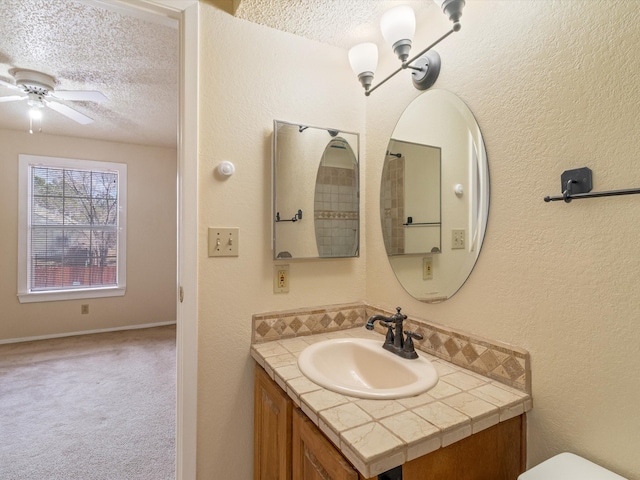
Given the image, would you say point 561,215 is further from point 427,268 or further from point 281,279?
point 281,279

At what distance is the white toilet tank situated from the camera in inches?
29.4

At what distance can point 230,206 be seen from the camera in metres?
1.34

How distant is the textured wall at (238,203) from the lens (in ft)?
4.25

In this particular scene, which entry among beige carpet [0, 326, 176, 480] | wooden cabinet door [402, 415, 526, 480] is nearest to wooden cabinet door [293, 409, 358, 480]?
wooden cabinet door [402, 415, 526, 480]

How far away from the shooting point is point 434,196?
130cm

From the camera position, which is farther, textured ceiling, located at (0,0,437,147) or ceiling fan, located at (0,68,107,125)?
ceiling fan, located at (0,68,107,125)

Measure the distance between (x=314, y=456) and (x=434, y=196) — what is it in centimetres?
99

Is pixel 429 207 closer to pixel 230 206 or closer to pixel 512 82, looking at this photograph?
pixel 512 82

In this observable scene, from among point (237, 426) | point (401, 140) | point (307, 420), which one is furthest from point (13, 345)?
point (401, 140)

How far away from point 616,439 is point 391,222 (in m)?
0.98

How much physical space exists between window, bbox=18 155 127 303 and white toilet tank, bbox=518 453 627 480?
14.6 ft

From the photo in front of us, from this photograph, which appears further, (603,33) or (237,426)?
(237,426)

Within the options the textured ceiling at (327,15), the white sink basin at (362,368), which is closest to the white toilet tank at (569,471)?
the white sink basin at (362,368)

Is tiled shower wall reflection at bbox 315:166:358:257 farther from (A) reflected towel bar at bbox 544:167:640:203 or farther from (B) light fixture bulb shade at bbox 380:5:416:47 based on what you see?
(A) reflected towel bar at bbox 544:167:640:203
